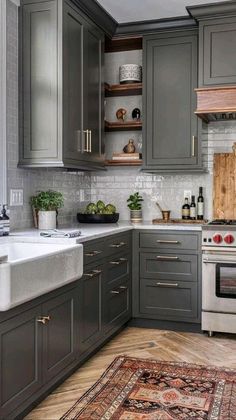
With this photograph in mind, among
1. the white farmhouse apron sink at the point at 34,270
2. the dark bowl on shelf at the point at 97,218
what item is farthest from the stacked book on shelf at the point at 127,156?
the white farmhouse apron sink at the point at 34,270

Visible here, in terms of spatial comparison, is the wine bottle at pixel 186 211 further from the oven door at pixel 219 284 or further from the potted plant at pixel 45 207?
the potted plant at pixel 45 207

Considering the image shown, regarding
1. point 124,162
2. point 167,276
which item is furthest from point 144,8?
point 167,276

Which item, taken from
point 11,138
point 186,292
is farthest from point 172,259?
point 11,138

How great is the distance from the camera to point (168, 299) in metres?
4.08

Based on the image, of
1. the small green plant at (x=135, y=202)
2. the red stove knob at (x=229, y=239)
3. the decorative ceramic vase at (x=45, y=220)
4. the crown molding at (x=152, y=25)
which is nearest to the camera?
the decorative ceramic vase at (x=45, y=220)

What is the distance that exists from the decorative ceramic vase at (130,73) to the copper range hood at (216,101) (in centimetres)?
72

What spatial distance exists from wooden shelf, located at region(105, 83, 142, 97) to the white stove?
60.4 inches

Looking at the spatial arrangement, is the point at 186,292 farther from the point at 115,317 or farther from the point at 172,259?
the point at 115,317

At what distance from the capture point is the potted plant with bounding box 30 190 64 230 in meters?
3.55

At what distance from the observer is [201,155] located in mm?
4195

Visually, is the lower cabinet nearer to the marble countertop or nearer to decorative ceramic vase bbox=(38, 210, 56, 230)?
the marble countertop

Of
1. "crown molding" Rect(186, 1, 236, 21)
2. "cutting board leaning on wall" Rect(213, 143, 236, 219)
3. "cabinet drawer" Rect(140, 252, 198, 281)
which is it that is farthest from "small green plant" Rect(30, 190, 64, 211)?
"crown molding" Rect(186, 1, 236, 21)

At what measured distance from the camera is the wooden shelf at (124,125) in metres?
4.47

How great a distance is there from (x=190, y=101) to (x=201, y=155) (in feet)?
1.62
